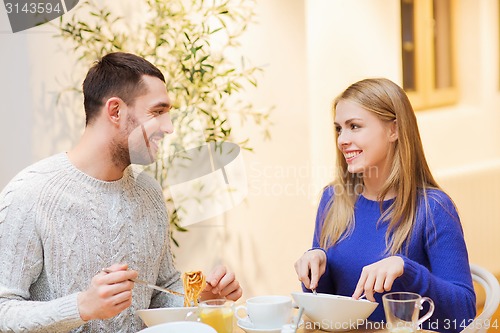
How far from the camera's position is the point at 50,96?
301 centimetres

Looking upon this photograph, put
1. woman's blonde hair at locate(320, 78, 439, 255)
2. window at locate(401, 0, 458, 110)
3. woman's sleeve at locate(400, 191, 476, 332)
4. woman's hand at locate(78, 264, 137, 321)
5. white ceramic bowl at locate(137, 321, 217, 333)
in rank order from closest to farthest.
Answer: white ceramic bowl at locate(137, 321, 217, 333), woman's hand at locate(78, 264, 137, 321), woman's sleeve at locate(400, 191, 476, 332), woman's blonde hair at locate(320, 78, 439, 255), window at locate(401, 0, 458, 110)

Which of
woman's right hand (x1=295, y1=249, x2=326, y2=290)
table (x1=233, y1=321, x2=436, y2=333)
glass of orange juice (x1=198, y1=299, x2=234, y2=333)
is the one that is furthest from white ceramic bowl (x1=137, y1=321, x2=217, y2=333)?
woman's right hand (x1=295, y1=249, x2=326, y2=290)

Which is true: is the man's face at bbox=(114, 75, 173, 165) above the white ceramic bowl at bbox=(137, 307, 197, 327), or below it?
above

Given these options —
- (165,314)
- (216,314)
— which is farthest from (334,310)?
(165,314)

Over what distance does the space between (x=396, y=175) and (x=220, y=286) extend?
24.4 inches

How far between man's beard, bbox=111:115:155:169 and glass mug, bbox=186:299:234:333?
0.52 metres

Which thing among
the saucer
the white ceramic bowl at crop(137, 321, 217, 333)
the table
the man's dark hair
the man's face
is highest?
the man's dark hair

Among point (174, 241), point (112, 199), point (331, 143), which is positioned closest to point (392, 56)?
point (331, 143)

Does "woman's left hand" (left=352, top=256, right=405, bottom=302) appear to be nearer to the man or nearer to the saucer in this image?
the saucer

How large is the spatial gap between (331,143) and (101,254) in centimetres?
228

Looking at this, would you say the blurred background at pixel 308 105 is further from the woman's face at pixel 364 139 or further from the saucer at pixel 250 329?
the saucer at pixel 250 329

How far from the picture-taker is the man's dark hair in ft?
7.06

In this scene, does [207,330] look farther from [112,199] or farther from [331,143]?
[331,143]

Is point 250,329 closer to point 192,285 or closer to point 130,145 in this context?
point 192,285
